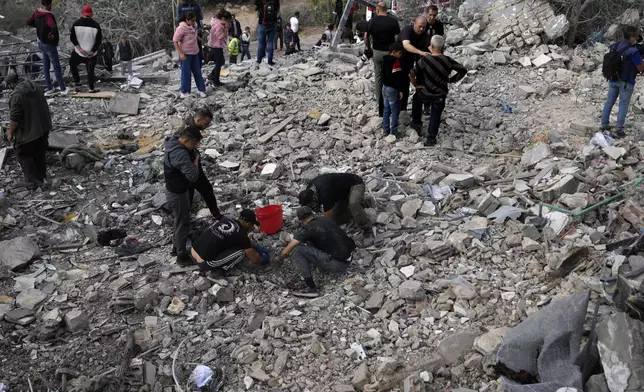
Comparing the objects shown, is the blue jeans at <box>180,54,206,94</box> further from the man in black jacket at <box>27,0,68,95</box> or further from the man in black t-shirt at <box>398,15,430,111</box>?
the man in black t-shirt at <box>398,15,430,111</box>

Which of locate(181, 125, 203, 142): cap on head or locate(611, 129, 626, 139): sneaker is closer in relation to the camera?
locate(181, 125, 203, 142): cap on head

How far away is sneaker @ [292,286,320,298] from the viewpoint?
20.0 feet

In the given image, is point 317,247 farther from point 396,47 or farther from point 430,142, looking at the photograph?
point 396,47

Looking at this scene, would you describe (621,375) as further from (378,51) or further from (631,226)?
(378,51)

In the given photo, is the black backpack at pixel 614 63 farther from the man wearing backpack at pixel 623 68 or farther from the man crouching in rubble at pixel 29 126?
the man crouching in rubble at pixel 29 126

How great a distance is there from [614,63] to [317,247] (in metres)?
5.13

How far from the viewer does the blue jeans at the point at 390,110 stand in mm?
8555

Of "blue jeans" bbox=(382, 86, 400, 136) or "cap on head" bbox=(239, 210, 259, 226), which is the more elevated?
"blue jeans" bbox=(382, 86, 400, 136)

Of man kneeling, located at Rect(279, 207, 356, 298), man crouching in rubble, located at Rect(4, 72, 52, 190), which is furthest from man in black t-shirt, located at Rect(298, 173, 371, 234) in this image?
man crouching in rubble, located at Rect(4, 72, 52, 190)

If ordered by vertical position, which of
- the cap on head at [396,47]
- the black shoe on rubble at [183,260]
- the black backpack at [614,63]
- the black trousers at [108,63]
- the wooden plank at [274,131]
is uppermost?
the cap on head at [396,47]

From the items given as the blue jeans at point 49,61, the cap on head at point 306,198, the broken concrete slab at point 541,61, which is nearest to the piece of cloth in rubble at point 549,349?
the cap on head at point 306,198

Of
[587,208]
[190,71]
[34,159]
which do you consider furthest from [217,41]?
[587,208]

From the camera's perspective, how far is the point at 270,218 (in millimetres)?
6930

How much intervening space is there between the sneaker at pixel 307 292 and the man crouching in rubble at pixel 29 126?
4268 mm
